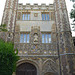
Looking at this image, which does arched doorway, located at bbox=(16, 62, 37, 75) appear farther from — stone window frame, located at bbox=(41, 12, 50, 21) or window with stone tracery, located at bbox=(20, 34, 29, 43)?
stone window frame, located at bbox=(41, 12, 50, 21)

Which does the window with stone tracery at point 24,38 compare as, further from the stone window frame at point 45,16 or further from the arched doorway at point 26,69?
the stone window frame at point 45,16

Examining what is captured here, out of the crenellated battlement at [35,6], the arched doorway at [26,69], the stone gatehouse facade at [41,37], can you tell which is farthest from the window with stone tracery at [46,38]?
the crenellated battlement at [35,6]

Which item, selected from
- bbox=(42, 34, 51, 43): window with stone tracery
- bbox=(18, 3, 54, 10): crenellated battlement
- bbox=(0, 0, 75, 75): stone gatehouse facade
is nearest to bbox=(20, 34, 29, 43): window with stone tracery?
bbox=(0, 0, 75, 75): stone gatehouse facade

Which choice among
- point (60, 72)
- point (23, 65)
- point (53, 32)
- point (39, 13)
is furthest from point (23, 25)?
point (60, 72)

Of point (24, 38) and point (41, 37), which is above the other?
point (41, 37)

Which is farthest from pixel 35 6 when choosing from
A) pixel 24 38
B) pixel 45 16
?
pixel 24 38

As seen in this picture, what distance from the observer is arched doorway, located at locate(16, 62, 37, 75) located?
11.8 metres

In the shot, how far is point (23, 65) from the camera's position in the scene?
12.2 m

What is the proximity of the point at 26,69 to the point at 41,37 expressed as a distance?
4.10 m

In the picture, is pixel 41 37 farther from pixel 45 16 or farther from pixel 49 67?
pixel 49 67

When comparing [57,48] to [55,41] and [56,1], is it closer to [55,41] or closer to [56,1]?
[55,41]

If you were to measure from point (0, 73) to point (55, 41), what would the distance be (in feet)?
23.7

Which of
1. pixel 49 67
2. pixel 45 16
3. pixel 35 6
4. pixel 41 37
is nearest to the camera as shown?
pixel 49 67

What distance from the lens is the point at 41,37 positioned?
13.5m
